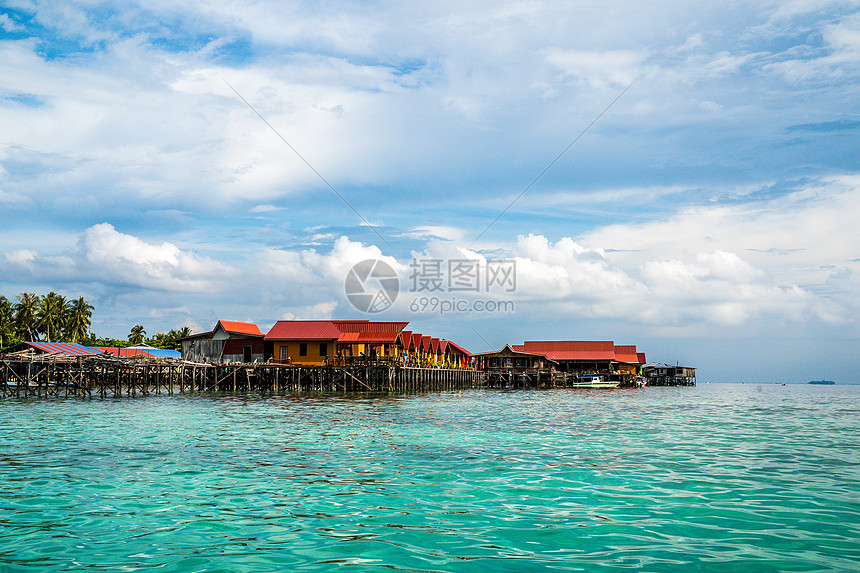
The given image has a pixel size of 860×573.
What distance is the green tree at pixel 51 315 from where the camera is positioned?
3556 inches

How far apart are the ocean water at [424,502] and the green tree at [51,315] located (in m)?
79.1

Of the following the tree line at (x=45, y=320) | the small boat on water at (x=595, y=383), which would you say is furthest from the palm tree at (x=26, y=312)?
the small boat on water at (x=595, y=383)

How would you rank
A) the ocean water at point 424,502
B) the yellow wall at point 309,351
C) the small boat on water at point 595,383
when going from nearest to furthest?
the ocean water at point 424,502 → the yellow wall at point 309,351 → the small boat on water at point 595,383

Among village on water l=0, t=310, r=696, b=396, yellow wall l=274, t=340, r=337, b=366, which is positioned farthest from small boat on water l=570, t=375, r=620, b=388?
yellow wall l=274, t=340, r=337, b=366

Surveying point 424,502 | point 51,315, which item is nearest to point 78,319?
point 51,315

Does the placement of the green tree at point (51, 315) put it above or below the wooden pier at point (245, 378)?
above

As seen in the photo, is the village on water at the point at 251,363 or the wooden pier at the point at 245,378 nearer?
the village on water at the point at 251,363

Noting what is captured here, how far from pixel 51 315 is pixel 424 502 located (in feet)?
310

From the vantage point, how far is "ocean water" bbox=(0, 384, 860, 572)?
854cm

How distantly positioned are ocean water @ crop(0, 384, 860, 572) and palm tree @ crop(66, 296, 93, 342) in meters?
81.9

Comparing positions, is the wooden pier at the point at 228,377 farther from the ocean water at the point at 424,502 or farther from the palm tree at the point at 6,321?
the ocean water at the point at 424,502

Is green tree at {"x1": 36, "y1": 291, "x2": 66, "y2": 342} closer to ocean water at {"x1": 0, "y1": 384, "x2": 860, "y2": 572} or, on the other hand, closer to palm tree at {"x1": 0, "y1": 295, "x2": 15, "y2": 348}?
palm tree at {"x1": 0, "y1": 295, "x2": 15, "y2": 348}

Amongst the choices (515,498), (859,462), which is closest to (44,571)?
(515,498)

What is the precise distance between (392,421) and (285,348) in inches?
1528
